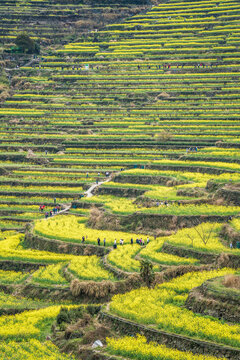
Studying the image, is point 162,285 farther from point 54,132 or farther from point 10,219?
point 54,132

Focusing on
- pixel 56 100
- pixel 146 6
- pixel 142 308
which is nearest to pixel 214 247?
pixel 142 308

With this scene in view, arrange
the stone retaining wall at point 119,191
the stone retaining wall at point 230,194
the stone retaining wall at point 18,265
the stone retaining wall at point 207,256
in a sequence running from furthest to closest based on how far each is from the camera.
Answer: the stone retaining wall at point 119,191 → the stone retaining wall at point 230,194 → the stone retaining wall at point 18,265 → the stone retaining wall at point 207,256

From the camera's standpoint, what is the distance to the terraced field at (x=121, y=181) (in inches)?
960

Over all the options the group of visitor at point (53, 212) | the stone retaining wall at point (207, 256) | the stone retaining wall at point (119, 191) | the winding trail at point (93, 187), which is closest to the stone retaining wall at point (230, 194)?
the stone retaining wall at point (207, 256)

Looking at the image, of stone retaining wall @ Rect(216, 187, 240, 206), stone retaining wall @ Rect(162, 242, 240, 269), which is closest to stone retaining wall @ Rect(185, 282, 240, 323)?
stone retaining wall @ Rect(162, 242, 240, 269)

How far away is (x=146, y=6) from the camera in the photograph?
106m

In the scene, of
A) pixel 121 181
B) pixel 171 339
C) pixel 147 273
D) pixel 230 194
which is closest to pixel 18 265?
pixel 147 273

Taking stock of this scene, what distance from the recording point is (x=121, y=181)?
50250 mm

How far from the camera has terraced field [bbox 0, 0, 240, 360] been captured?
2439 centimetres

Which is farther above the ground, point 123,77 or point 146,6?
point 146,6

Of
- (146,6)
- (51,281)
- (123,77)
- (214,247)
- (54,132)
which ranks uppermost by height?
(146,6)

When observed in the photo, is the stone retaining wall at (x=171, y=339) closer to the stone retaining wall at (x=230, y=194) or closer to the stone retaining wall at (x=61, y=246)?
the stone retaining wall at (x=61, y=246)

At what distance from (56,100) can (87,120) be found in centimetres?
822

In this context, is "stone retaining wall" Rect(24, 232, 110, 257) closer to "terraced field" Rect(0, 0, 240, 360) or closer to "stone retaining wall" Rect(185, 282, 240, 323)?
"terraced field" Rect(0, 0, 240, 360)
